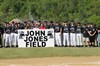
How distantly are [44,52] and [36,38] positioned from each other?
256cm

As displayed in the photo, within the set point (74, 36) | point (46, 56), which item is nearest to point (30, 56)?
point (46, 56)

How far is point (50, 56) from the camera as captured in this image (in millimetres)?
18391

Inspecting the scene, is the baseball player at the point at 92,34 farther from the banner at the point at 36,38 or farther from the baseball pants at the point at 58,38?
the banner at the point at 36,38

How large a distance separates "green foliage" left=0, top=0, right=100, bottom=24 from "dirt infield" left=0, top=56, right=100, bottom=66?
6442 cm

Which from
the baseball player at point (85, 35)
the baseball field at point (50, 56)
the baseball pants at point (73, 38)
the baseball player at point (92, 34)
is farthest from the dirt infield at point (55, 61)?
the baseball pants at point (73, 38)

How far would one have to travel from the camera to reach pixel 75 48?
66.6ft

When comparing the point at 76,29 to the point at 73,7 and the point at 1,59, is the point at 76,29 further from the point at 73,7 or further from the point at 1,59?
the point at 73,7

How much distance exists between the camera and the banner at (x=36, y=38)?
21.6 metres

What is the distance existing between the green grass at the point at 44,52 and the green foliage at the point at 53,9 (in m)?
61.9

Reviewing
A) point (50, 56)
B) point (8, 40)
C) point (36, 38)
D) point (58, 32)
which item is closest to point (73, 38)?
point (58, 32)

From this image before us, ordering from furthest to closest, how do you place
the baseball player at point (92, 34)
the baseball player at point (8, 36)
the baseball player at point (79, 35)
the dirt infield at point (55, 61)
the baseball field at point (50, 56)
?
the baseball player at point (8, 36), the baseball player at point (79, 35), the baseball player at point (92, 34), the baseball field at point (50, 56), the dirt infield at point (55, 61)

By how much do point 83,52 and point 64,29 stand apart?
9.38ft

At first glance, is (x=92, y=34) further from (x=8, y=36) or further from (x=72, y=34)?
(x=8, y=36)

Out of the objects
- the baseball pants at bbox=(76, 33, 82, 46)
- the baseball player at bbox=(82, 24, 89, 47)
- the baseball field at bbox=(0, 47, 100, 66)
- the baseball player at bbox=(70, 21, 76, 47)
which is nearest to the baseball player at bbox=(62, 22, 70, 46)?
the baseball player at bbox=(70, 21, 76, 47)
